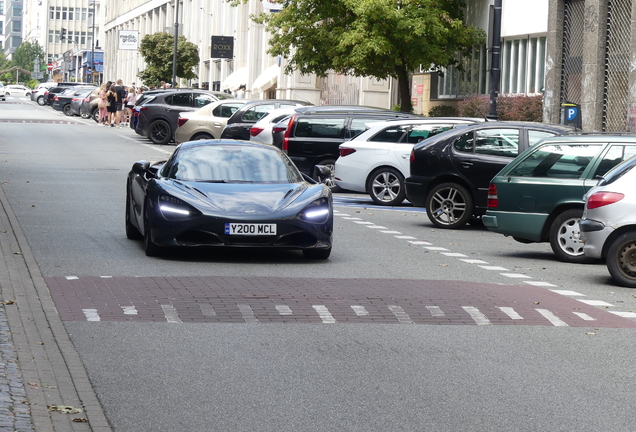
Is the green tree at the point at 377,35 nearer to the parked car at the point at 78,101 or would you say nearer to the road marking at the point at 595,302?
the road marking at the point at 595,302

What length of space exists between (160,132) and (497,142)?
22988 millimetres

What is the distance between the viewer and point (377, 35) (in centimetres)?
3475

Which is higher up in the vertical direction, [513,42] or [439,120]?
[513,42]

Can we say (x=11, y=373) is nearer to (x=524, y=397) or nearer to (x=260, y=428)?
(x=260, y=428)

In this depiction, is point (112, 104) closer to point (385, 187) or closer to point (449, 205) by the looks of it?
point (385, 187)

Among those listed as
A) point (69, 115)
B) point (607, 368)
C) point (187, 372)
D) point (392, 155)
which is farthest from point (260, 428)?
point (69, 115)

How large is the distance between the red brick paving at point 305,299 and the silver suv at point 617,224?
1059 mm

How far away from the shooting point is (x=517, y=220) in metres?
14.3

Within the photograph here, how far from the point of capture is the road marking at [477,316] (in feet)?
30.8

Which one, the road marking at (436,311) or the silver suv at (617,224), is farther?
the silver suv at (617,224)

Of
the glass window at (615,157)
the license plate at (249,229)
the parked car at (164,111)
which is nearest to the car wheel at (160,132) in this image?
the parked car at (164,111)

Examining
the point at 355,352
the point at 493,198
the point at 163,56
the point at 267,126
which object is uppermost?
the point at 163,56

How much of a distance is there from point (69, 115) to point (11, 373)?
63.4 metres

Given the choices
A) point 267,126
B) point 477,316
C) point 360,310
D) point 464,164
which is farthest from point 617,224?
point 267,126
